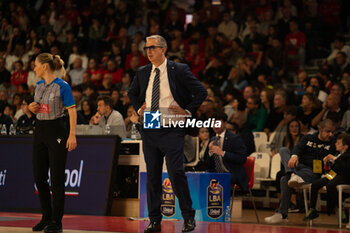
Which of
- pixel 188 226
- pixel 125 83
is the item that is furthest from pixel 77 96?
pixel 188 226

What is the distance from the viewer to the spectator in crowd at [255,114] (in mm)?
10383

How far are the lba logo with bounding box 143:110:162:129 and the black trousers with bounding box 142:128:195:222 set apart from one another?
45mm

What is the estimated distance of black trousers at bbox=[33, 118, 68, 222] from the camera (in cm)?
539

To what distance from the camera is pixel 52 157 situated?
5.40 metres

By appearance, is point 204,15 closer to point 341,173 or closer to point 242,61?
point 242,61

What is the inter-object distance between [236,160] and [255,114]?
304cm

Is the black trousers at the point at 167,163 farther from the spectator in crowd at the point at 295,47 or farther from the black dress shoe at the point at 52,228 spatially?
the spectator in crowd at the point at 295,47

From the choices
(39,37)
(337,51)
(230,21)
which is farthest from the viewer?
(39,37)

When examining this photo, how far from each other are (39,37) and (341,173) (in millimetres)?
10919

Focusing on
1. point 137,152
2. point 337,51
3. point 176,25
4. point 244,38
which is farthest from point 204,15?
point 137,152

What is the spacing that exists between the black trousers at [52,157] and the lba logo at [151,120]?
75 centimetres

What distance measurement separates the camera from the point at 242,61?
12.8 meters

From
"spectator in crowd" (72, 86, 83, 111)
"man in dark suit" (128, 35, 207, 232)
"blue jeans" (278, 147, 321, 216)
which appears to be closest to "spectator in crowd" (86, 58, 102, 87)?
"spectator in crowd" (72, 86, 83, 111)

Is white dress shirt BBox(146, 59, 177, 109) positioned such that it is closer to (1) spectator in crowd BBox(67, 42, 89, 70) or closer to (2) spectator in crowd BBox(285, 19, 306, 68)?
(2) spectator in crowd BBox(285, 19, 306, 68)
